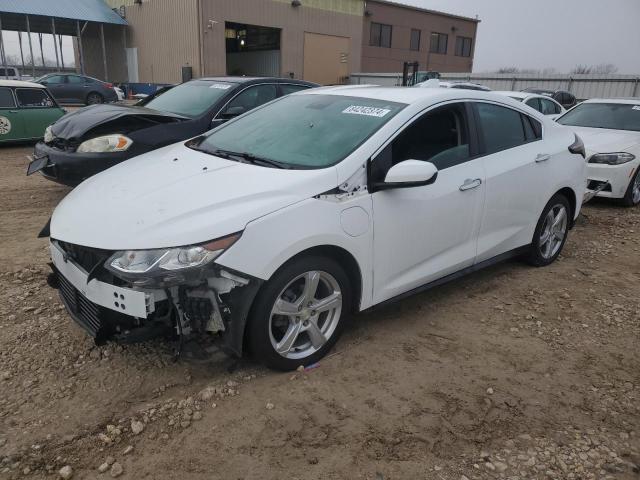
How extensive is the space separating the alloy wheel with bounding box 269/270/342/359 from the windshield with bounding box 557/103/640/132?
7005 millimetres

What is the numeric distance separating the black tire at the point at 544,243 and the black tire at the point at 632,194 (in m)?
3.13

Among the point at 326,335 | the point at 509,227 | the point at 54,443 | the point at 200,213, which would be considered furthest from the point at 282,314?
the point at 509,227

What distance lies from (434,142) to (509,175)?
821 mm

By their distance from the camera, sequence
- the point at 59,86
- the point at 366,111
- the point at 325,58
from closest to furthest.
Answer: the point at 366,111
the point at 59,86
the point at 325,58

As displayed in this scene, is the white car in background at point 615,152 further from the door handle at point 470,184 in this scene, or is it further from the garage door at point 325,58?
the garage door at point 325,58

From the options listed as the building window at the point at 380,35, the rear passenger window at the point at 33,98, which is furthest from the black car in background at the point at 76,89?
the building window at the point at 380,35

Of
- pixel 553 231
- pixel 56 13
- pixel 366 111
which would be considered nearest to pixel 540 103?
pixel 553 231

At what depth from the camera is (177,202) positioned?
9.09 ft

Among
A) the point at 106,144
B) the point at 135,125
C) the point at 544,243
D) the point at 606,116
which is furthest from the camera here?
the point at 606,116

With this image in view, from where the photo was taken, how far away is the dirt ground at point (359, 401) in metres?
2.39

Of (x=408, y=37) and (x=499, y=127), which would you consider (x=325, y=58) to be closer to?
(x=408, y=37)

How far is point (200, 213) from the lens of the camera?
2.65 metres

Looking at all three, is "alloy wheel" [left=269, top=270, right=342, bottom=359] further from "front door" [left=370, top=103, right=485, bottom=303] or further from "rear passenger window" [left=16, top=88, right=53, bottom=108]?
"rear passenger window" [left=16, top=88, right=53, bottom=108]

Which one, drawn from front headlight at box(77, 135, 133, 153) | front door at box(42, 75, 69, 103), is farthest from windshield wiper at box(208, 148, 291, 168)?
front door at box(42, 75, 69, 103)
